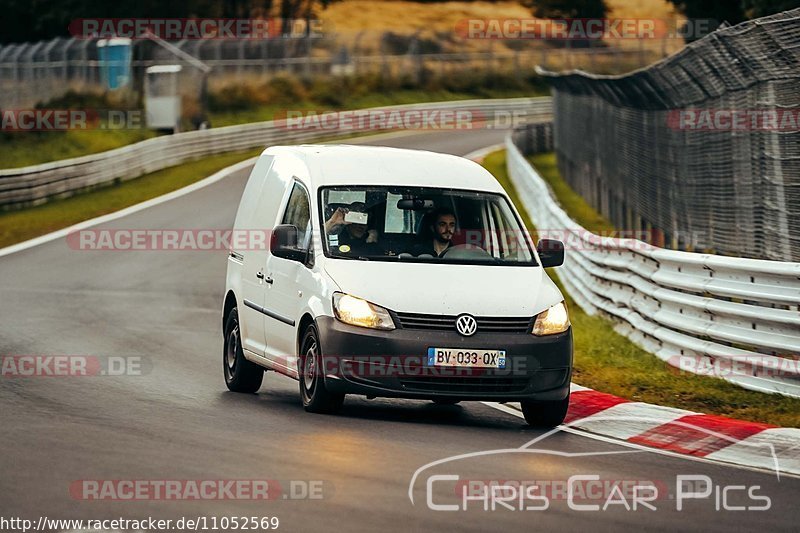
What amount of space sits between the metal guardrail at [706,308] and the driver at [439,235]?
2529 mm

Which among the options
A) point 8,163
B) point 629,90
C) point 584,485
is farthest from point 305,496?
point 8,163

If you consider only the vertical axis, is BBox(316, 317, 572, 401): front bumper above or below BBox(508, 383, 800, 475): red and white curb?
above

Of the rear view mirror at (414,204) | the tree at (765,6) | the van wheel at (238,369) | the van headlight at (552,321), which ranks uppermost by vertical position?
the tree at (765,6)

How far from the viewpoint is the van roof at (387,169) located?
1167 centimetres

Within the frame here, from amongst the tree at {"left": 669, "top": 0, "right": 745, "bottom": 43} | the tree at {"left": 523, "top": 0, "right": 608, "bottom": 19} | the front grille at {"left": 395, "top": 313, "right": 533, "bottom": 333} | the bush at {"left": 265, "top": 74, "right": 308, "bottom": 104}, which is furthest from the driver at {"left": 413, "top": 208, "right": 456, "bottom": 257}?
the tree at {"left": 523, "top": 0, "right": 608, "bottom": 19}

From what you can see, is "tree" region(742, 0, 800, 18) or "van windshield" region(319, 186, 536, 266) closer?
"van windshield" region(319, 186, 536, 266)

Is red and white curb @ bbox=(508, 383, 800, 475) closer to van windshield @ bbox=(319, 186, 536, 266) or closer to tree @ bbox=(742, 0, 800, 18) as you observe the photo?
van windshield @ bbox=(319, 186, 536, 266)

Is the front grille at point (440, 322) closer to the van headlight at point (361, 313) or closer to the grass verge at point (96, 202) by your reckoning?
the van headlight at point (361, 313)

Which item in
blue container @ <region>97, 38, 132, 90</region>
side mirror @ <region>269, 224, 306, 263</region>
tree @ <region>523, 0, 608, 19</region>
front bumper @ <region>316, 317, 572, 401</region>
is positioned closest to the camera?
front bumper @ <region>316, 317, 572, 401</region>

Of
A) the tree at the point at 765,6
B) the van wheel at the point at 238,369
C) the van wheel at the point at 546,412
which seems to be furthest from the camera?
the tree at the point at 765,6

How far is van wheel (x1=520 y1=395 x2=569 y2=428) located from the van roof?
1895mm

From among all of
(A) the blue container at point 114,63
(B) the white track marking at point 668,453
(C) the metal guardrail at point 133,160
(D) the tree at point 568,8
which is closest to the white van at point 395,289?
(B) the white track marking at point 668,453

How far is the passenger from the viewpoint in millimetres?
11156

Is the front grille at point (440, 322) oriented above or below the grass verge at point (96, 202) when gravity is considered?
above
